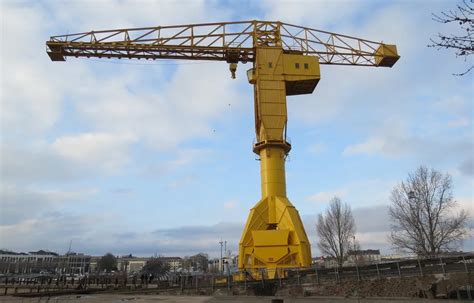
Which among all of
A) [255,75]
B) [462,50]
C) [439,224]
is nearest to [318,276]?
[255,75]

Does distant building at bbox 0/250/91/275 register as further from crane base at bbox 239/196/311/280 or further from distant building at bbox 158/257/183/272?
crane base at bbox 239/196/311/280

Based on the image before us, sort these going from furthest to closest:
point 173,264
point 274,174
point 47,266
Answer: point 173,264, point 47,266, point 274,174

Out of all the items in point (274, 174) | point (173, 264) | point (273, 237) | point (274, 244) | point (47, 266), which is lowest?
point (274, 244)

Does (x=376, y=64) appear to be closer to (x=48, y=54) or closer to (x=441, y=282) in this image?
(x=441, y=282)

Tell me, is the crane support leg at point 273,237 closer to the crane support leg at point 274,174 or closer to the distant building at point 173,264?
the crane support leg at point 274,174

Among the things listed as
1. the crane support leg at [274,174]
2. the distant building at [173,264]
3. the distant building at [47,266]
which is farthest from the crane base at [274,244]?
the distant building at [173,264]

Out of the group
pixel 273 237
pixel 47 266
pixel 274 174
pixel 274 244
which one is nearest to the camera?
pixel 274 244

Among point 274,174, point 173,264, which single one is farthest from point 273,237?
point 173,264

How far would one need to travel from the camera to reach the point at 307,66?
25625 mm

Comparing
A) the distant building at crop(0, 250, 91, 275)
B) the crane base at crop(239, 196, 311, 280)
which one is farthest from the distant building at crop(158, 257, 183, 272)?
the crane base at crop(239, 196, 311, 280)

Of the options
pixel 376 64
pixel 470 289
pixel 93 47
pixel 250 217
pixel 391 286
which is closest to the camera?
pixel 470 289

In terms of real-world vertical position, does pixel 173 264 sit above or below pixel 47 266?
above

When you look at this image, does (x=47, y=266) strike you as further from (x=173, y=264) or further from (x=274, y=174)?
(x=274, y=174)

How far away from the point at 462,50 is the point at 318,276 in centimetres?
1646
